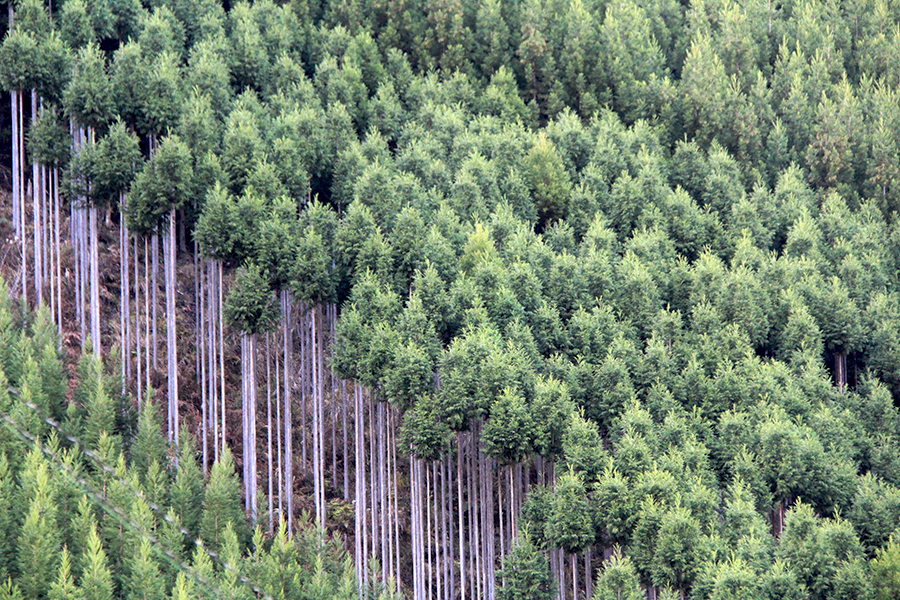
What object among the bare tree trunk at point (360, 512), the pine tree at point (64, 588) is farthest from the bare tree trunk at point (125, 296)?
the pine tree at point (64, 588)

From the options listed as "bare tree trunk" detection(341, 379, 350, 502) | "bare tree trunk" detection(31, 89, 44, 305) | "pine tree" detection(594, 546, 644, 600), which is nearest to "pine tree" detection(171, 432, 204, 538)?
"bare tree trunk" detection(341, 379, 350, 502)

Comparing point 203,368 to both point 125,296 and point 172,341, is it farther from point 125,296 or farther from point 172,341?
point 125,296

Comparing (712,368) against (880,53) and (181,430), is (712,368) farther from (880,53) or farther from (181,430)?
(880,53)

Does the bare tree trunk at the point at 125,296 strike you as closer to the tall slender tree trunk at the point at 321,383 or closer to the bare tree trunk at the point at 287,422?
the bare tree trunk at the point at 287,422

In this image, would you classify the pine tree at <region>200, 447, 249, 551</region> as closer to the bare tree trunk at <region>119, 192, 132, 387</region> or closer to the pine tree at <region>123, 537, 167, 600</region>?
the pine tree at <region>123, 537, 167, 600</region>

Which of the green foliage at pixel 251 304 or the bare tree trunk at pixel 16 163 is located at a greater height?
the bare tree trunk at pixel 16 163

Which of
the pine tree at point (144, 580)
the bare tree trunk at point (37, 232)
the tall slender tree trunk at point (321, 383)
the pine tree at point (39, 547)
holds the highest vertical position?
the bare tree trunk at point (37, 232)

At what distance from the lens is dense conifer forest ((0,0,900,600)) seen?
70.8 ft

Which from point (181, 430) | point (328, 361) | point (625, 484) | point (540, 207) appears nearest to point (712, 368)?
point (625, 484)

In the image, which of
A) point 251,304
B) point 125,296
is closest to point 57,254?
point 125,296

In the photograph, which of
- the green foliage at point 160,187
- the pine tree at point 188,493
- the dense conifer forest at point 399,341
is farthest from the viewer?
the green foliage at point 160,187

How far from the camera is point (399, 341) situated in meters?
23.9

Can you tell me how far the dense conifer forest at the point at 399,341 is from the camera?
2158 centimetres

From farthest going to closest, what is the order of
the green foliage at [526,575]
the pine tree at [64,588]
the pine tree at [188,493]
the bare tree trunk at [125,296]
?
the bare tree trunk at [125,296], the green foliage at [526,575], the pine tree at [188,493], the pine tree at [64,588]
